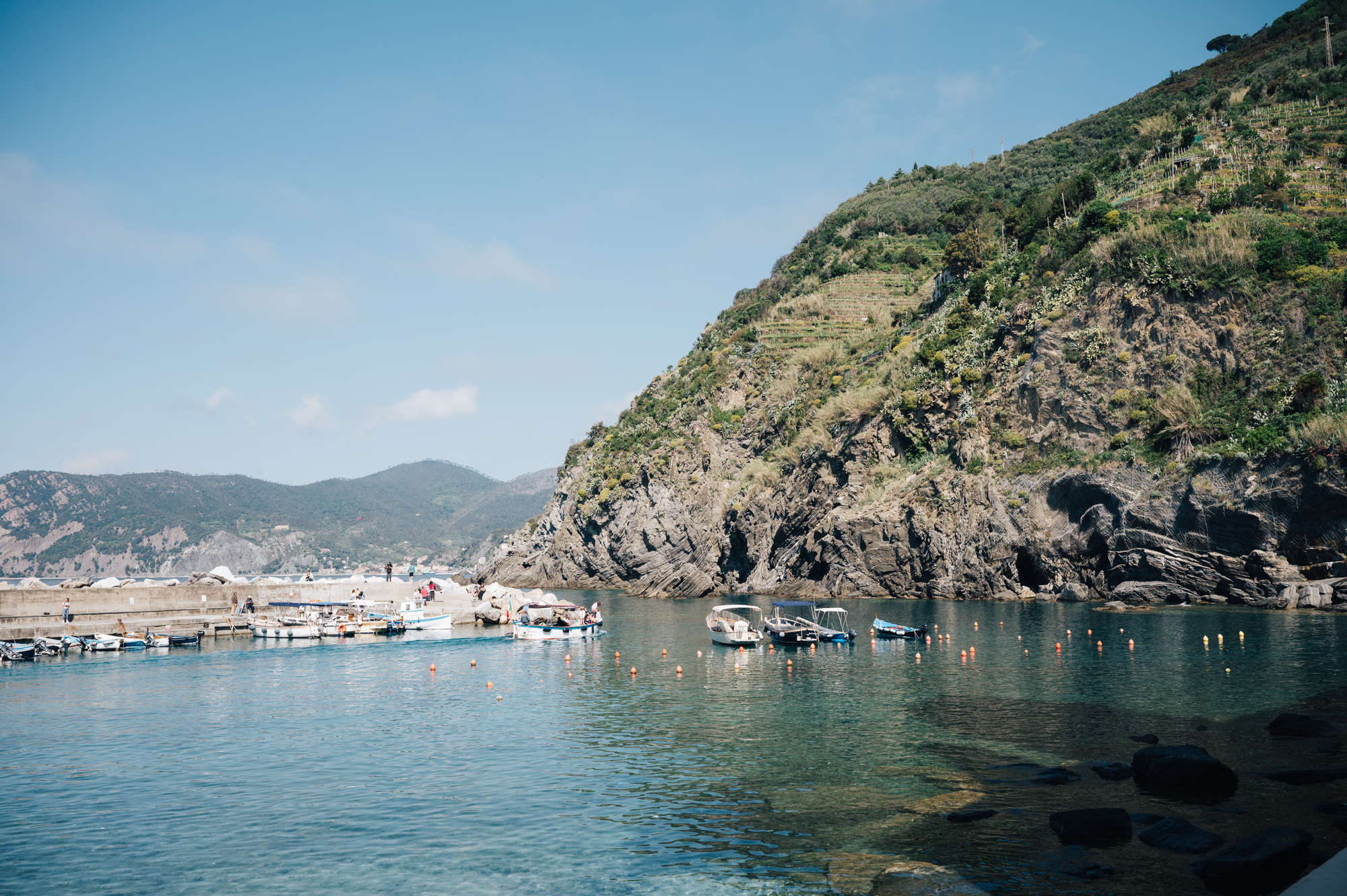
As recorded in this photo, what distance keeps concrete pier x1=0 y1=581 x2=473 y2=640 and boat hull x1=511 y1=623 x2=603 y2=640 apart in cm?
1377

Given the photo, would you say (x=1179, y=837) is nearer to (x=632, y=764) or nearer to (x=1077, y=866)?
(x=1077, y=866)

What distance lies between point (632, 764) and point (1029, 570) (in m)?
62.9

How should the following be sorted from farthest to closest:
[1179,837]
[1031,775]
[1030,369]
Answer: [1030,369]
[1031,775]
[1179,837]

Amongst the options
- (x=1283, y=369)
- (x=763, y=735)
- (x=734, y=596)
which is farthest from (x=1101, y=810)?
(x=734, y=596)

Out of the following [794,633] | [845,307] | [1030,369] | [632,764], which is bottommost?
[794,633]

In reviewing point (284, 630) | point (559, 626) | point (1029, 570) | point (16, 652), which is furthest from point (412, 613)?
point (1029, 570)

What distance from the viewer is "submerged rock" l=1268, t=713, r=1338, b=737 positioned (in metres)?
23.5

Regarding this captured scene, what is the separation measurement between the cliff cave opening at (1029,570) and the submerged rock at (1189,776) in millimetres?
56761

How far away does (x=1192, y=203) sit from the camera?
8012 centimetres

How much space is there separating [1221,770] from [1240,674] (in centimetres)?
1822

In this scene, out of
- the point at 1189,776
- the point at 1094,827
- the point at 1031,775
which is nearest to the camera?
the point at 1094,827

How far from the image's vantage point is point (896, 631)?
52656mm

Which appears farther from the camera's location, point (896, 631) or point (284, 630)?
point (284, 630)

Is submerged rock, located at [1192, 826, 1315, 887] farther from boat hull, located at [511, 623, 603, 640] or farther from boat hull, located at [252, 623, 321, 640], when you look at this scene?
boat hull, located at [252, 623, 321, 640]
